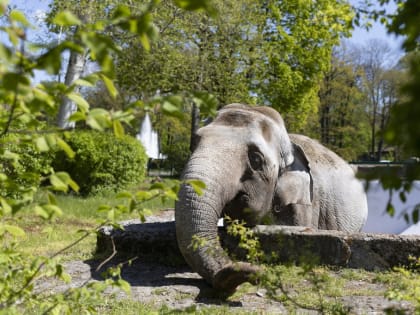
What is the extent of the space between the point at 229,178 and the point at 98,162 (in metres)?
12.2

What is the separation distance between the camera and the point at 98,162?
1745cm

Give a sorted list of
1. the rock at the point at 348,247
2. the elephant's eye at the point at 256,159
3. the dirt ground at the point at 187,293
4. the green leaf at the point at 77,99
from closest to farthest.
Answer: the green leaf at the point at 77,99
the dirt ground at the point at 187,293
the elephant's eye at the point at 256,159
the rock at the point at 348,247

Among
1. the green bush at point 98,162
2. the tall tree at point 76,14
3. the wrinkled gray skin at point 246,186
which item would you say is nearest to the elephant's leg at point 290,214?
the wrinkled gray skin at point 246,186

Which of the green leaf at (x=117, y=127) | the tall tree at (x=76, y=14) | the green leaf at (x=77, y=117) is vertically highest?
the tall tree at (x=76, y=14)

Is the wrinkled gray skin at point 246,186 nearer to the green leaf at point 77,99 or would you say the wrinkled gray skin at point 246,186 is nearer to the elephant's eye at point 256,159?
the elephant's eye at point 256,159

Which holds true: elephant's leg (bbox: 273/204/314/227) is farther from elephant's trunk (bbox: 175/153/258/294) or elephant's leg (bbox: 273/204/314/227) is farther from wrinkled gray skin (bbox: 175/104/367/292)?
elephant's trunk (bbox: 175/153/258/294)

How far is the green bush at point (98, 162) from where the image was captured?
1719 cm

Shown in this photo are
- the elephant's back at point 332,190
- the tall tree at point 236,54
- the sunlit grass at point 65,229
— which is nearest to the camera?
the sunlit grass at point 65,229

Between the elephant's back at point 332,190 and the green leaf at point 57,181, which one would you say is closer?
the green leaf at point 57,181

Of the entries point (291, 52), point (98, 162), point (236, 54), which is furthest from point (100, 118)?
point (291, 52)

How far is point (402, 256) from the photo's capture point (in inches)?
254

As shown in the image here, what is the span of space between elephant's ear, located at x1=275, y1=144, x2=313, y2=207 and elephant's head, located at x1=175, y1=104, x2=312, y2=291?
0.04m

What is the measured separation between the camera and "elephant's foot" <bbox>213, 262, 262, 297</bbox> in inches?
179

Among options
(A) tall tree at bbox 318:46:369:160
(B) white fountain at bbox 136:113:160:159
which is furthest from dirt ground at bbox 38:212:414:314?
(A) tall tree at bbox 318:46:369:160
